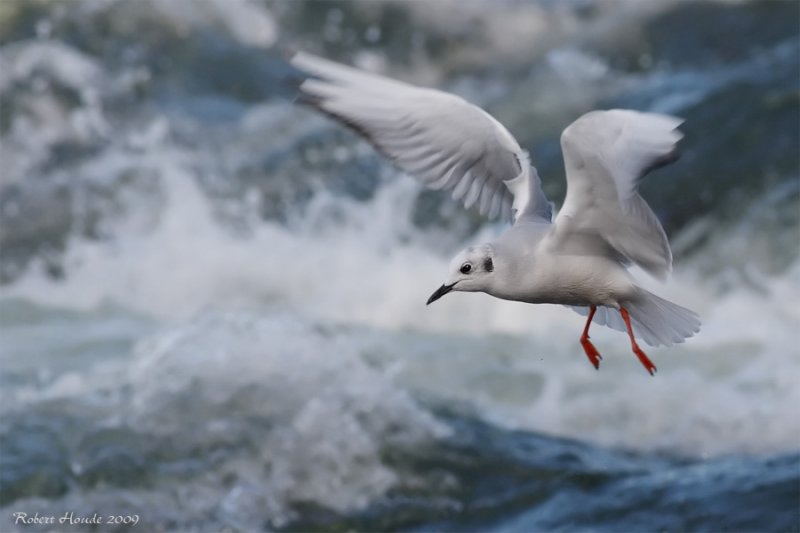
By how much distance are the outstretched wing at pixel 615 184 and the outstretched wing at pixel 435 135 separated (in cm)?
32

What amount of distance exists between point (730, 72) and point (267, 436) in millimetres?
5953

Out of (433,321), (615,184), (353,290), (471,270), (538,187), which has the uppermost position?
(353,290)

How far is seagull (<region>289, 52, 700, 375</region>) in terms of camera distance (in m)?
3.94

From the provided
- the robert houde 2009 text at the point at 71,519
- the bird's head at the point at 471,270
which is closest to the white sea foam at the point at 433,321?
the robert houde 2009 text at the point at 71,519

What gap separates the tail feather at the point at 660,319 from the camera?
4.55m

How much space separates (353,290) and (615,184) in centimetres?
562

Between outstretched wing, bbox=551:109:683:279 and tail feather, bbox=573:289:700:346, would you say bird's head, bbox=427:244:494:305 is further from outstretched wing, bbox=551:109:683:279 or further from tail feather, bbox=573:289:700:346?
tail feather, bbox=573:289:700:346

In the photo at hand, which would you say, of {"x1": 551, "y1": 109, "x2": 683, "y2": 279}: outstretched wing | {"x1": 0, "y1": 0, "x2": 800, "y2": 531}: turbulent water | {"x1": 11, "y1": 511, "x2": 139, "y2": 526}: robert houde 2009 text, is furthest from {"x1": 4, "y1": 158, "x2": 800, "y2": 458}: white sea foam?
{"x1": 551, "y1": 109, "x2": 683, "y2": 279}: outstretched wing

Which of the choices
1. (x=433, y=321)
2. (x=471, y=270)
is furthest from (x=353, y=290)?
(x=471, y=270)

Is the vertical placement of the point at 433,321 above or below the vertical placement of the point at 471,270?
above

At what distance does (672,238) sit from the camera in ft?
30.5

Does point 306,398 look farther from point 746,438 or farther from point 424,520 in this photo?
point 746,438

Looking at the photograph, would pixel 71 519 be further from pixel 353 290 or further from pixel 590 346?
pixel 353 290

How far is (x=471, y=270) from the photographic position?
4.06 metres
